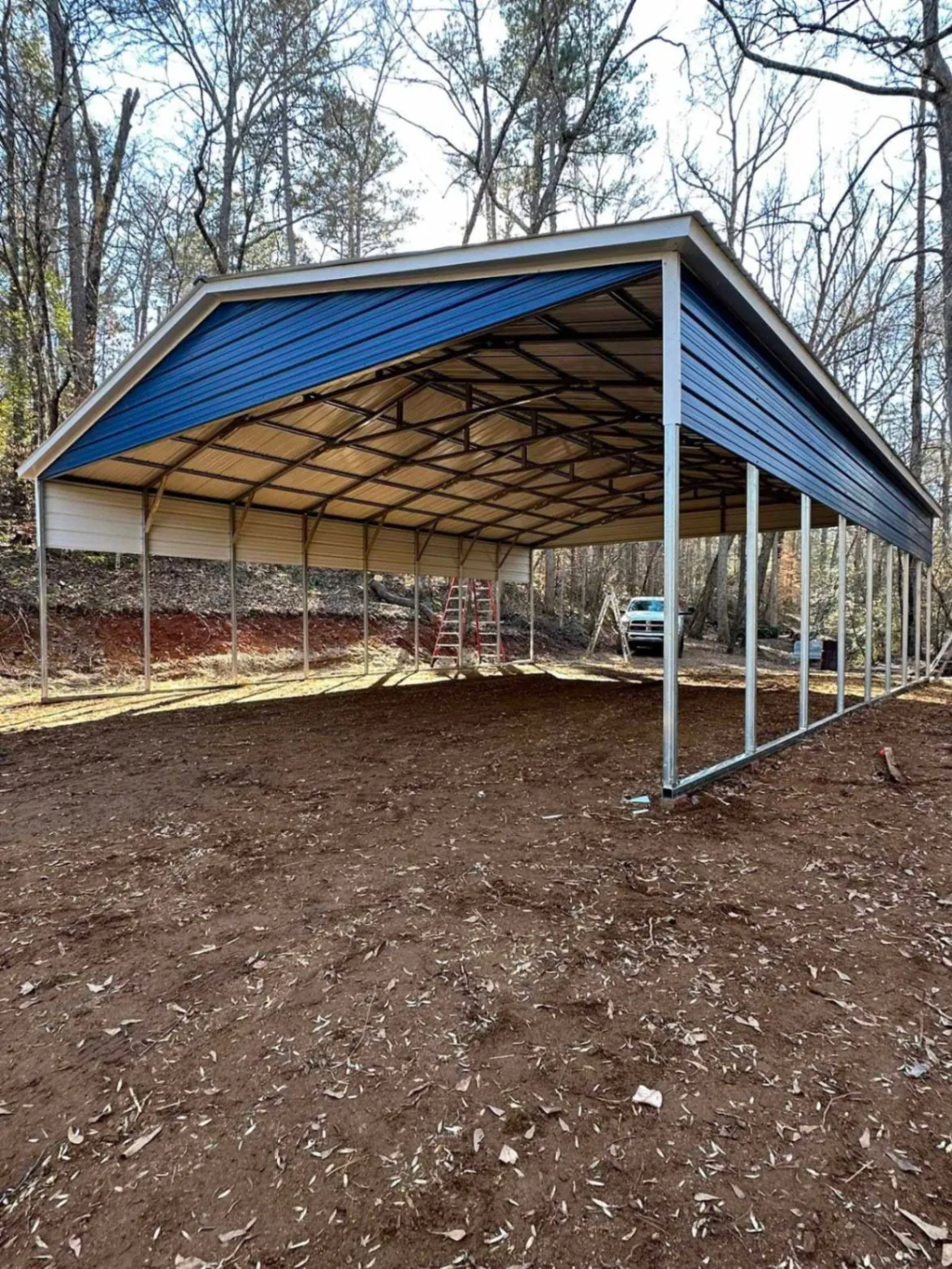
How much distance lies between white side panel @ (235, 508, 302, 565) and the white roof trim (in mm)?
3265

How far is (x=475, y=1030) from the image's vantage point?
205cm

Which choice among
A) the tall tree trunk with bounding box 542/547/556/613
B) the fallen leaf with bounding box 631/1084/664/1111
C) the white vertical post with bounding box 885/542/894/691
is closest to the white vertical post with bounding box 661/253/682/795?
the fallen leaf with bounding box 631/1084/664/1111

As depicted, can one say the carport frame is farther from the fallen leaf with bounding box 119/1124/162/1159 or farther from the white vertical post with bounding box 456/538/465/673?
the white vertical post with bounding box 456/538/465/673

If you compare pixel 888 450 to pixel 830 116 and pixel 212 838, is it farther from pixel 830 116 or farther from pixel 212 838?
pixel 830 116

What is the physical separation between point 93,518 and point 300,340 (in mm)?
5033

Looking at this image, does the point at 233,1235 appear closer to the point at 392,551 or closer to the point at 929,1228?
the point at 929,1228

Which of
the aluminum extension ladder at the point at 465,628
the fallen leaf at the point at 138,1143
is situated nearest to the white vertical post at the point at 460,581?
the aluminum extension ladder at the point at 465,628

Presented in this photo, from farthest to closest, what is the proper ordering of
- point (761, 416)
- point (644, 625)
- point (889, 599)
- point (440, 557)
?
point (644, 625) < point (440, 557) < point (889, 599) < point (761, 416)

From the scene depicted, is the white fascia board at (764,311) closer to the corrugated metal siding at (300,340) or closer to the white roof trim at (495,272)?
the white roof trim at (495,272)

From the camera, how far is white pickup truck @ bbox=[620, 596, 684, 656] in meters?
18.8

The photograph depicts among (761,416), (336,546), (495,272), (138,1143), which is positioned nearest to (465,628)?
(336,546)

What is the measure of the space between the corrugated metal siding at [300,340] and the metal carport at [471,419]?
0.02 meters

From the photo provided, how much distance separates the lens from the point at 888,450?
30.7 feet

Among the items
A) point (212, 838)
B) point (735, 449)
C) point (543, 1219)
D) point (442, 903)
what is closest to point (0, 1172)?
point (543, 1219)
